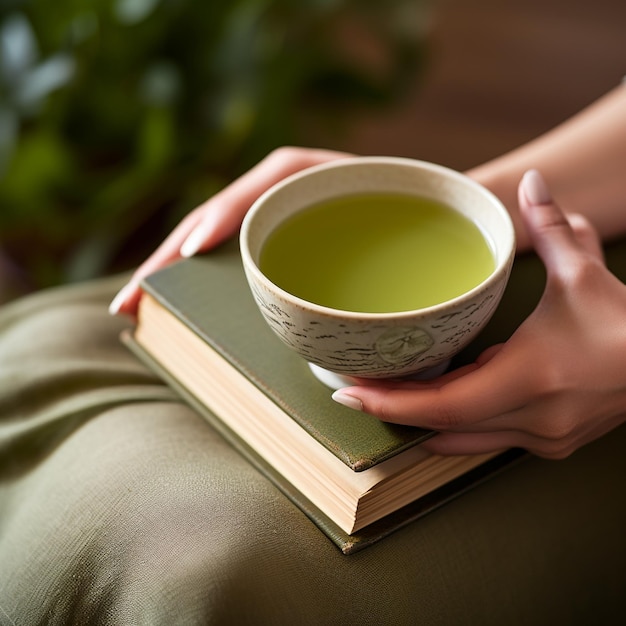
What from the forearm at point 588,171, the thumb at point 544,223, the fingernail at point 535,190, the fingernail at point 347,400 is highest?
the fingernail at point 347,400

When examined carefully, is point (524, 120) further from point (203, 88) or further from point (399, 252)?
point (399, 252)

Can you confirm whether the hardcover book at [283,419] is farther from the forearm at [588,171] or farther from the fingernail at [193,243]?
the forearm at [588,171]

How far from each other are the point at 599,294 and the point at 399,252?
0.16m

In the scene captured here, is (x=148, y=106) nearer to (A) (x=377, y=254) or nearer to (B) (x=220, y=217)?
(B) (x=220, y=217)

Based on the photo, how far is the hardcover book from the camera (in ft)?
1.86

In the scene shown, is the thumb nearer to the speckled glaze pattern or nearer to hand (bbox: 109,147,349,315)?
the speckled glaze pattern

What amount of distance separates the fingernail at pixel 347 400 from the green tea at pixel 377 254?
6 centimetres

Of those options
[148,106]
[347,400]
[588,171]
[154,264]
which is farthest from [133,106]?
[347,400]

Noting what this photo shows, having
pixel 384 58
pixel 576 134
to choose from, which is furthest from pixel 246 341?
pixel 384 58

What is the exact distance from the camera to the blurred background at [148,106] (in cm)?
135

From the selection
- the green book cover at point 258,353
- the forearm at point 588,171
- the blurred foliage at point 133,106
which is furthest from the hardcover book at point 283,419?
the blurred foliage at point 133,106

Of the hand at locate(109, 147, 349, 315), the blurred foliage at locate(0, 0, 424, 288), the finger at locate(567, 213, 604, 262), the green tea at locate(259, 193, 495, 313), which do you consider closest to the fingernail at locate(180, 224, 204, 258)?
the hand at locate(109, 147, 349, 315)

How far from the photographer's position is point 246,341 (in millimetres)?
648

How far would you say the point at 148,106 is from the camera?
1433 mm
